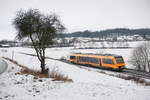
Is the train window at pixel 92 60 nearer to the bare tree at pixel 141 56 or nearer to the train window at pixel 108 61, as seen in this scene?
the train window at pixel 108 61

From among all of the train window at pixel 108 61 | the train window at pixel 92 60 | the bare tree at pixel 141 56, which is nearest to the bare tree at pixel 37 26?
the train window at pixel 108 61

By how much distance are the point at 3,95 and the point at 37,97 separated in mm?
1340

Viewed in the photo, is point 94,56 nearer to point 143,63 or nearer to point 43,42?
point 43,42

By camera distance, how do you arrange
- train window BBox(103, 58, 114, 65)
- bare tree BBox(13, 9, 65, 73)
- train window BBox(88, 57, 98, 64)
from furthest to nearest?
train window BBox(88, 57, 98, 64)
train window BBox(103, 58, 114, 65)
bare tree BBox(13, 9, 65, 73)

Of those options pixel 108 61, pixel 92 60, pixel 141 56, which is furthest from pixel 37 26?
pixel 141 56

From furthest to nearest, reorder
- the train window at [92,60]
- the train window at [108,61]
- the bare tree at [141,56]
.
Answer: the bare tree at [141,56] → the train window at [92,60] → the train window at [108,61]

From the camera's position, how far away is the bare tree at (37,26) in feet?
33.2

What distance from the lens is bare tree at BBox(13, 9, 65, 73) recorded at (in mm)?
10133

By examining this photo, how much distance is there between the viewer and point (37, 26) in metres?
10.4

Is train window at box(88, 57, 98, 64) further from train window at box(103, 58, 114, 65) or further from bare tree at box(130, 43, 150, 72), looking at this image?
bare tree at box(130, 43, 150, 72)

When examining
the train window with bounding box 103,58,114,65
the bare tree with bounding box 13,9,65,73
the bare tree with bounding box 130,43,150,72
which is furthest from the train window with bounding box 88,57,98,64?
the bare tree with bounding box 130,43,150,72

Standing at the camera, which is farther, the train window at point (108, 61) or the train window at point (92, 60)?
the train window at point (92, 60)

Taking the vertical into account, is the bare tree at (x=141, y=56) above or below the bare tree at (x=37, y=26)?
below

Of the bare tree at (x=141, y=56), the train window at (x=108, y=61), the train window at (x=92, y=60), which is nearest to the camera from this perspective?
the train window at (x=108, y=61)
